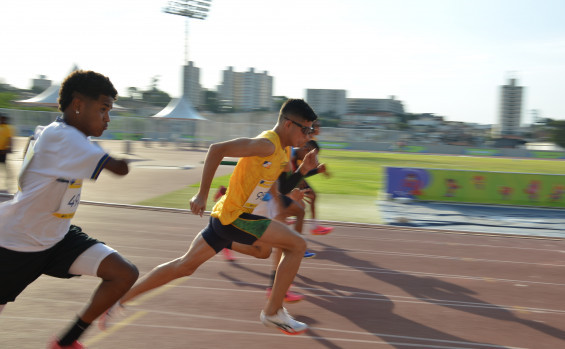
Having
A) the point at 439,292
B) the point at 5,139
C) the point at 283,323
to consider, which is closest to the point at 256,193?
the point at 283,323

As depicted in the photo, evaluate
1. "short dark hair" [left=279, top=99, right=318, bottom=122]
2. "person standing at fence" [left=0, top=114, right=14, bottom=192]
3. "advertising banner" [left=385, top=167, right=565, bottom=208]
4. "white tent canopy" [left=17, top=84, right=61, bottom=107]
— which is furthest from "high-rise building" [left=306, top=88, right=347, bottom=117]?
"short dark hair" [left=279, top=99, right=318, bottom=122]

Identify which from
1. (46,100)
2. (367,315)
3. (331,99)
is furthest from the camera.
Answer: (331,99)

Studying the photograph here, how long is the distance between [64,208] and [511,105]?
178 m

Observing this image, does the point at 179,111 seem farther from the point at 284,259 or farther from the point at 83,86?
the point at 83,86

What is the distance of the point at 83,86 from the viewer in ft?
→ 9.71

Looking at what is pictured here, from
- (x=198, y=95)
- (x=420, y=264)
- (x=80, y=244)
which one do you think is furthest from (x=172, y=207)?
(x=198, y=95)

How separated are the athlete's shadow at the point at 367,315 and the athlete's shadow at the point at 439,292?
0.54 m

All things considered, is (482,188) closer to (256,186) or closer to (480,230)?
(480,230)

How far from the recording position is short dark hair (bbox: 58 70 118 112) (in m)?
2.96

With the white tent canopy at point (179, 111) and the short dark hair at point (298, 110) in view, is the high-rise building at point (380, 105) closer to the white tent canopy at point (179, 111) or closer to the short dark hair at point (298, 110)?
the white tent canopy at point (179, 111)

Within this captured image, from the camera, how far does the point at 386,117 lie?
118 m

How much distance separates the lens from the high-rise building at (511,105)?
163 meters

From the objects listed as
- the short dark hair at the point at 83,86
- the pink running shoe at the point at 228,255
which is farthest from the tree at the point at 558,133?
the short dark hair at the point at 83,86

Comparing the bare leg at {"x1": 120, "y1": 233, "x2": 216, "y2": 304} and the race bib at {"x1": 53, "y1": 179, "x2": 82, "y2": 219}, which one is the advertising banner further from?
the race bib at {"x1": 53, "y1": 179, "x2": 82, "y2": 219}
